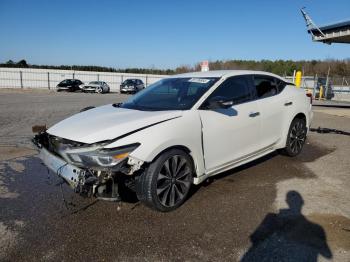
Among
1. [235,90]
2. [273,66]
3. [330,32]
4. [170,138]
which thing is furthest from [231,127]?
[273,66]

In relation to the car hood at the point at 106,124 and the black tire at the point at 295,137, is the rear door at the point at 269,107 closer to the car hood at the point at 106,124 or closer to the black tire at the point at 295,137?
the black tire at the point at 295,137

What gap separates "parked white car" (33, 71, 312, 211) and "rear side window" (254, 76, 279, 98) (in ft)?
0.07

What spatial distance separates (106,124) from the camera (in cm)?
379

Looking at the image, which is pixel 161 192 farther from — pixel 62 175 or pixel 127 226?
pixel 62 175

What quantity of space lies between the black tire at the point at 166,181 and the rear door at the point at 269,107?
5.66 feet

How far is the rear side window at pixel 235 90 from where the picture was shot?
4.65 meters

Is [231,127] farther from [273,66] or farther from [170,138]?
[273,66]

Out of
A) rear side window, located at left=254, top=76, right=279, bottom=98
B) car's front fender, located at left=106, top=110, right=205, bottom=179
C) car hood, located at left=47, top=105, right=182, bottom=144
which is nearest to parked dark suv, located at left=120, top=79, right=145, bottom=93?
rear side window, located at left=254, top=76, right=279, bottom=98

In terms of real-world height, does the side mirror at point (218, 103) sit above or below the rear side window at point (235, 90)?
below

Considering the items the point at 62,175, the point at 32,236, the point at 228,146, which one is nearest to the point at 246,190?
the point at 228,146

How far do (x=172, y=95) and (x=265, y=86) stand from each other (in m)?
1.73

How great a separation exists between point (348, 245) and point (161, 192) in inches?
76.9

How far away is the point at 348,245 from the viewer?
3.20 meters

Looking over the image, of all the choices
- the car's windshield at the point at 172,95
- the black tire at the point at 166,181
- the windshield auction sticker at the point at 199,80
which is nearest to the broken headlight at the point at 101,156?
the black tire at the point at 166,181
